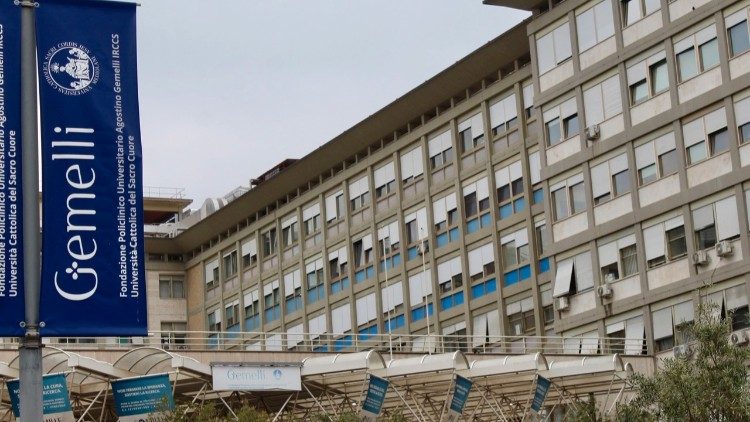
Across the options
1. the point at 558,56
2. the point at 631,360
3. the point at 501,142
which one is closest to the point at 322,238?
the point at 501,142

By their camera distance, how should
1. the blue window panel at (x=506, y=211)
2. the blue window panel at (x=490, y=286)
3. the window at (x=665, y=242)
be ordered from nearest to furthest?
the window at (x=665, y=242)
the blue window panel at (x=506, y=211)
the blue window panel at (x=490, y=286)

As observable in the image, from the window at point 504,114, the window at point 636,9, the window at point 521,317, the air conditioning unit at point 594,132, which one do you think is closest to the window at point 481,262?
the window at point 521,317

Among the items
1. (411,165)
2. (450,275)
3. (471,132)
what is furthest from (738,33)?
(411,165)

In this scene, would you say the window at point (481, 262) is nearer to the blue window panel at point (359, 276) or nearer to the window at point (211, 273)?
the blue window panel at point (359, 276)

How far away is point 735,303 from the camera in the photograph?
144 feet

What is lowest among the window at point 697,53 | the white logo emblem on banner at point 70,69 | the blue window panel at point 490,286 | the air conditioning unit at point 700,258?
the white logo emblem on banner at point 70,69

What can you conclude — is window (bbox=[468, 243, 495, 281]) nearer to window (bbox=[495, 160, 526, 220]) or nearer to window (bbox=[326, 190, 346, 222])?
window (bbox=[495, 160, 526, 220])

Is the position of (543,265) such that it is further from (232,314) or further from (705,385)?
(705,385)

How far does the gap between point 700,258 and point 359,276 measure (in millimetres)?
22436

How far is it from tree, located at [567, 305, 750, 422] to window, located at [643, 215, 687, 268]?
23328 millimetres

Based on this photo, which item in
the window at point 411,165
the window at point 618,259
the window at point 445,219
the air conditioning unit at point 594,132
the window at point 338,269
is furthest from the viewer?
the window at point 338,269

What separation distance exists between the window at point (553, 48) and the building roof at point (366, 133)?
1359mm

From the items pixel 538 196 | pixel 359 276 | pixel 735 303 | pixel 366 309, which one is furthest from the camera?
pixel 359 276

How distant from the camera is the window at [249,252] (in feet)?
239
